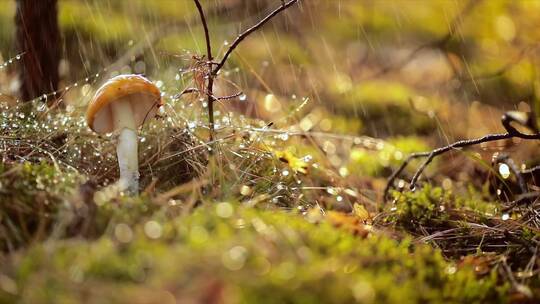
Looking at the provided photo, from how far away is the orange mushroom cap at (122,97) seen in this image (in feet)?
7.31

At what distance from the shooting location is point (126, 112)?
2354 mm

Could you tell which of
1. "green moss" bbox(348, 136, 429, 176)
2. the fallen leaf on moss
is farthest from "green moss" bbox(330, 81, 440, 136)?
the fallen leaf on moss

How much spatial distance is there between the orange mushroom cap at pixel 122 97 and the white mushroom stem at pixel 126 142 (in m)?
0.04

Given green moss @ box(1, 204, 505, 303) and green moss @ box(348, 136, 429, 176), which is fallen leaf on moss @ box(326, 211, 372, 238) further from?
green moss @ box(348, 136, 429, 176)

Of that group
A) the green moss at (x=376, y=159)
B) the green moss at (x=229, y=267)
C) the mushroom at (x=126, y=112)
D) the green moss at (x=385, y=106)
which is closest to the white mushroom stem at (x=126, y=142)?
the mushroom at (x=126, y=112)

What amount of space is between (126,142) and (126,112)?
0.41 ft

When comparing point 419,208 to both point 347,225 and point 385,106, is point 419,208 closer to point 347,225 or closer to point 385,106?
point 347,225

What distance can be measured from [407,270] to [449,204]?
1.09 metres

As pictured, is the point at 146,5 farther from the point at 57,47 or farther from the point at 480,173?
the point at 480,173

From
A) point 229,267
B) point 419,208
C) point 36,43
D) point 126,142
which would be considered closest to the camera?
point 229,267

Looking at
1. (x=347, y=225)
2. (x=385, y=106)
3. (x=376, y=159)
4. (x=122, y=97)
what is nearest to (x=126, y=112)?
(x=122, y=97)

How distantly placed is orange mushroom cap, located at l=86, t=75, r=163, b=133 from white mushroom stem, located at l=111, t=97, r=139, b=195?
0.14ft

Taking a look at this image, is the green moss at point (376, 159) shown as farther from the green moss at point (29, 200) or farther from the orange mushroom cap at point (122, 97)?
the green moss at point (29, 200)

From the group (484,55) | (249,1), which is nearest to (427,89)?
(484,55)
